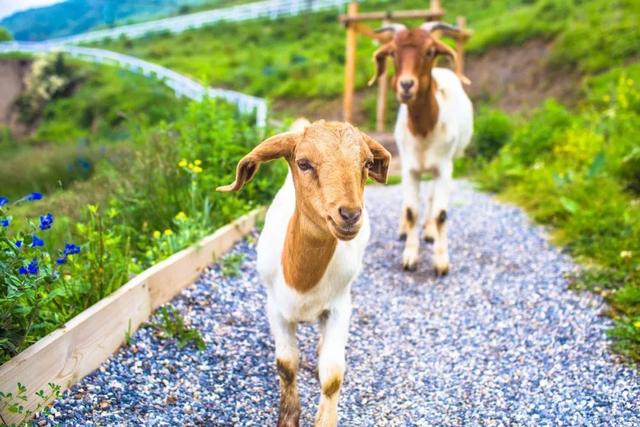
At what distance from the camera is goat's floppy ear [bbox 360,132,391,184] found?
320 cm

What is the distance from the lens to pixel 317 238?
3.06 metres

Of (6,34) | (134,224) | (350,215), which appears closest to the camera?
(350,215)

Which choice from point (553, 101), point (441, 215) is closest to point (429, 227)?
point (441, 215)

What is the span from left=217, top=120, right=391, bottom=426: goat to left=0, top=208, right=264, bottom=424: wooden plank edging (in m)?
1.07

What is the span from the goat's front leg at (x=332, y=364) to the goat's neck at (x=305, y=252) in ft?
0.88

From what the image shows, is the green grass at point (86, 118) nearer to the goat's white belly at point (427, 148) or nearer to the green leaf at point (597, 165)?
the goat's white belly at point (427, 148)

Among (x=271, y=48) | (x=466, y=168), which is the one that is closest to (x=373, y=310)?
(x=466, y=168)

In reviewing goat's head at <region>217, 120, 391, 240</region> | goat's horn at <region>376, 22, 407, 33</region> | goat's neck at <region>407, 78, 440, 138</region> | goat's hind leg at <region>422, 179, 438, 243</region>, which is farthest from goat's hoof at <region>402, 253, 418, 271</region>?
goat's head at <region>217, 120, 391, 240</region>

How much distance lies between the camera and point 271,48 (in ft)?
78.3

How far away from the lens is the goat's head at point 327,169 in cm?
265

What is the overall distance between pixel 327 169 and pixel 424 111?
121 inches

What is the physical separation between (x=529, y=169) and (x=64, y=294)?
21.1 feet

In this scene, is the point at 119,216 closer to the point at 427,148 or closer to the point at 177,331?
the point at 177,331

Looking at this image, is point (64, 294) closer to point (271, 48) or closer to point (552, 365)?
point (552, 365)
